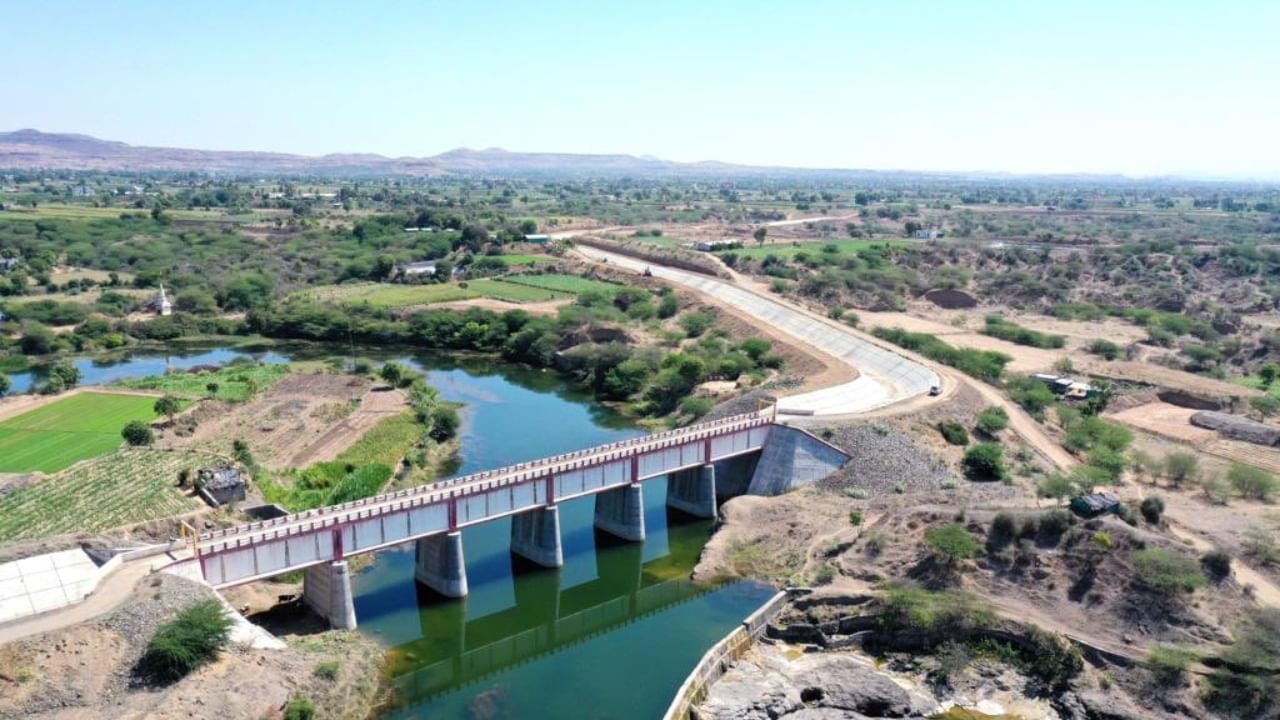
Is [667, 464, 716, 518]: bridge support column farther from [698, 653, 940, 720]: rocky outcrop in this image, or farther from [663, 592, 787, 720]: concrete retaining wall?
[698, 653, 940, 720]: rocky outcrop

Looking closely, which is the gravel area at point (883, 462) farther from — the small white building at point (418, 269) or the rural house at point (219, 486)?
the small white building at point (418, 269)

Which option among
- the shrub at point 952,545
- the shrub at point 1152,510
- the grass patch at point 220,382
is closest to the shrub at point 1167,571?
the shrub at point 1152,510

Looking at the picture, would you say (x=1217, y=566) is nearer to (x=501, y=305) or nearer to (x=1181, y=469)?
(x=1181, y=469)

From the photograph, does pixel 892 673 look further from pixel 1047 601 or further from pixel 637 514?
pixel 637 514

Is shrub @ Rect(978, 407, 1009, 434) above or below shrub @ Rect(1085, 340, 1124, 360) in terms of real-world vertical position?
above

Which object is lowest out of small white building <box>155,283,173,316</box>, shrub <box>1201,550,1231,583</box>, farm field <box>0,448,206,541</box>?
small white building <box>155,283,173,316</box>

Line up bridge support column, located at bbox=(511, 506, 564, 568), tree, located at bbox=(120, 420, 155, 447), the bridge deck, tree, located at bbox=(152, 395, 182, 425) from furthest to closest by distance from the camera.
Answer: tree, located at bbox=(152, 395, 182, 425) < tree, located at bbox=(120, 420, 155, 447) < bridge support column, located at bbox=(511, 506, 564, 568) < the bridge deck

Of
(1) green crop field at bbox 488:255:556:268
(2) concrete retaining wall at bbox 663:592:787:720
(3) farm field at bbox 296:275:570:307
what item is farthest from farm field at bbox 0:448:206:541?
(1) green crop field at bbox 488:255:556:268

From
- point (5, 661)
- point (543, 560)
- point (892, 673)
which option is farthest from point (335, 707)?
point (892, 673)
